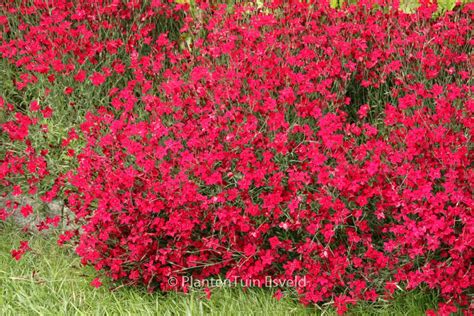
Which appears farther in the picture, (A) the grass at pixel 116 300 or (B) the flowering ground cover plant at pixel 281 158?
(A) the grass at pixel 116 300

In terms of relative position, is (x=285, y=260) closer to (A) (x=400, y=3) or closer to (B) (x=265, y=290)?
(B) (x=265, y=290)

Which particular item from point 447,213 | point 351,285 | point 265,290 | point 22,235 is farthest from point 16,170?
point 447,213

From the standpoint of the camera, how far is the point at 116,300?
11.6 feet

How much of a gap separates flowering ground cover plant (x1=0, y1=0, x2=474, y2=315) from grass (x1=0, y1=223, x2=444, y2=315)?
84 mm

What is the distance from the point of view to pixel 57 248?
4.05 meters

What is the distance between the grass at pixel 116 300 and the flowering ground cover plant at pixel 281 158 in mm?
84

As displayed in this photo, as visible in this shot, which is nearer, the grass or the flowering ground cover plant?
the flowering ground cover plant

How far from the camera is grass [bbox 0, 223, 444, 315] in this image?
11.3 ft

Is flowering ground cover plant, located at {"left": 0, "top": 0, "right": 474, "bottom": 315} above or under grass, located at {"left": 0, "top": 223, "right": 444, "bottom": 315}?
above

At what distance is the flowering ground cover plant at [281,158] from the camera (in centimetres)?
329

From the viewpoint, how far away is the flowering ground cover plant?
329 cm

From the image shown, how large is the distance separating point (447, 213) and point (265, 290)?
970 mm

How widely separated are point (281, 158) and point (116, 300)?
1047mm

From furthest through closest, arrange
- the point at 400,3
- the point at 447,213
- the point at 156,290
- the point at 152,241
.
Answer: the point at 400,3
the point at 156,290
the point at 152,241
the point at 447,213
